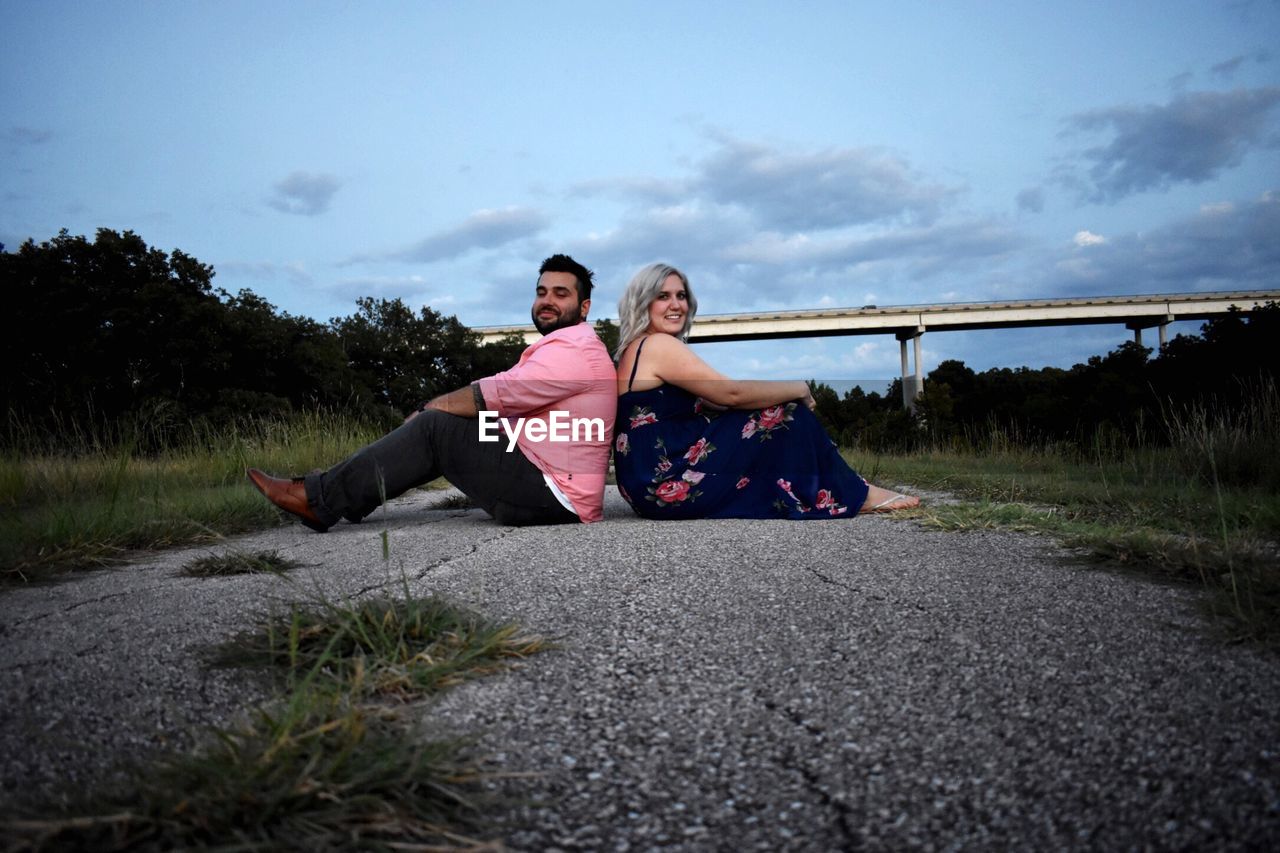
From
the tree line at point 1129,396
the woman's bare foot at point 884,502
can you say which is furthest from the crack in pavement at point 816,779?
the tree line at point 1129,396

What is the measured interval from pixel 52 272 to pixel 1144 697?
18.8 meters

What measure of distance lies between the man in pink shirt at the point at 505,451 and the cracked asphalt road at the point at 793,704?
1251 millimetres

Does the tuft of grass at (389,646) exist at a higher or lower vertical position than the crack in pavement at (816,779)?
higher

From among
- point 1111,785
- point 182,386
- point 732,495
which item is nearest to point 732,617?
point 1111,785

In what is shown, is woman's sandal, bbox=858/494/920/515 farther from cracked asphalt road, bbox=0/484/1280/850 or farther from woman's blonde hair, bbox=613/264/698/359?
cracked asphalt road, bbox=0/484/1280/850

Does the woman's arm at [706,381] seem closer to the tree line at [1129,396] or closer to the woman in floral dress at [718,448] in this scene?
the woman in floral dress at [718,448]

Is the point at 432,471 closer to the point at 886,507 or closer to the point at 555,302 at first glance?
the point at 555,302

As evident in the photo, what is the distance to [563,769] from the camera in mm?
1049

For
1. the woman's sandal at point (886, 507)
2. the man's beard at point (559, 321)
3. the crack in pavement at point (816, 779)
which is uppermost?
the man's beard at point (559, 321)

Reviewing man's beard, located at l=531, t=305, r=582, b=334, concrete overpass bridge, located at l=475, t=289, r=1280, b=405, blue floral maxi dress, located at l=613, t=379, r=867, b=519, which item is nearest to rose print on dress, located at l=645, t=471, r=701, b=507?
blue floral maxi dress, located at l=613, t=379, r=867, b=519

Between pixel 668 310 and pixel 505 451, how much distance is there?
41.9 inches

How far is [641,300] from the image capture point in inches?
151

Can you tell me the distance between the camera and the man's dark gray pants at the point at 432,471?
137 inches

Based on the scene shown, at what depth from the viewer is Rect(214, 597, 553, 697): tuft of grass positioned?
1.31 m
